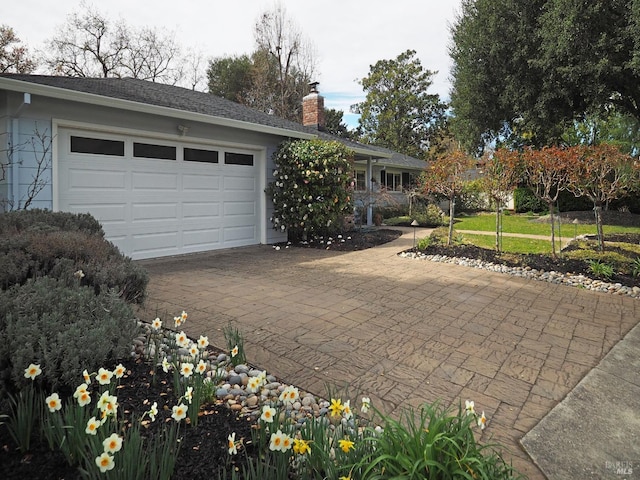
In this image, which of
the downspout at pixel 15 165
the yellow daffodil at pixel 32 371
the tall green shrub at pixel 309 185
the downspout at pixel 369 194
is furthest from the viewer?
the downspout at pixel 369 194

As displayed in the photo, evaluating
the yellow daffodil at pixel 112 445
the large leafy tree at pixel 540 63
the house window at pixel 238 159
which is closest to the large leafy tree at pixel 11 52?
the house window at pixel 238 159

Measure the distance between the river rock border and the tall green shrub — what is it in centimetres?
247

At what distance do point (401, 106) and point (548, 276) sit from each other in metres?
31.8

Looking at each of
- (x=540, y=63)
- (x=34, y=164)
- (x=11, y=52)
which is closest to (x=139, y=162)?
(x=34, y=164)

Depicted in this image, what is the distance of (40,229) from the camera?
3764 mm

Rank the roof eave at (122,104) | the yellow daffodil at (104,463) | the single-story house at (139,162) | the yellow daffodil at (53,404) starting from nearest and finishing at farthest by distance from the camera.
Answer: the yellow daffodil at (104,463), the yellow daffodil at (53,404), the roof eave at (122,104), the single-story house at (139,162)

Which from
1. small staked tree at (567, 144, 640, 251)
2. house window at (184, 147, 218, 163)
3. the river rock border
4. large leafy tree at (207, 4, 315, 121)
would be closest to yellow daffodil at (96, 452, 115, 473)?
the river rock border

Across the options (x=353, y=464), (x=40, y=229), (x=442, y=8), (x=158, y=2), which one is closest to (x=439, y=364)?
(x=353, y=464)

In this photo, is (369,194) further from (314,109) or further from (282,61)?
(282,61)

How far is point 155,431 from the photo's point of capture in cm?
199

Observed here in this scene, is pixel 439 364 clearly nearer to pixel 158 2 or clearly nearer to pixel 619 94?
pixel 619 94

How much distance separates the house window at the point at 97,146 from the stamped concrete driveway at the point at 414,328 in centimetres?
223

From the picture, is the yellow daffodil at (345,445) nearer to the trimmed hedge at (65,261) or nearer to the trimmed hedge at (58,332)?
the trimmed hedge at (58,332)

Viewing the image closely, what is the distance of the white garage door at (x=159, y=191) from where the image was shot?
21.9ft
